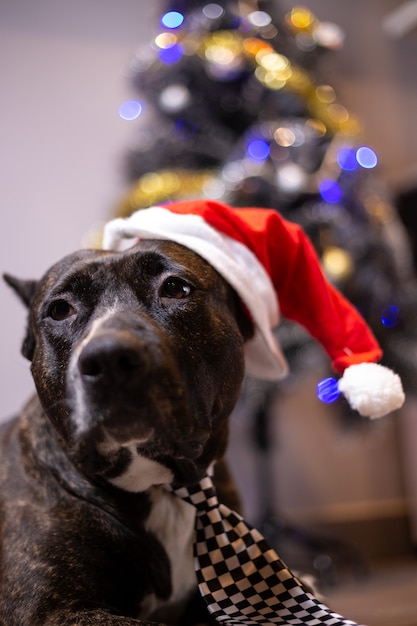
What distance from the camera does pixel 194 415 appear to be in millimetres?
1214

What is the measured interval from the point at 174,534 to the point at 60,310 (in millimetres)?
509

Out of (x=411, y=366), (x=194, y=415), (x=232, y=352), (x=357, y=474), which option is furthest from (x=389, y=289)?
(x=194, y=415)

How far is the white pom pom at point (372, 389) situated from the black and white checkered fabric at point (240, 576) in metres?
0.35

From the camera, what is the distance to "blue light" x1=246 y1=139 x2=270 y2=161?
2768 mm

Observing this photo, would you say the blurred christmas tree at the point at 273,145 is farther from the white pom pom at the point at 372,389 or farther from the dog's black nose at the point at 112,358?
the dog's black nose at the point at 112,358

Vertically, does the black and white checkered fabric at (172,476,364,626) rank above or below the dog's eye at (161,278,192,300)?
below

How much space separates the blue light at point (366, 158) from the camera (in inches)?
114

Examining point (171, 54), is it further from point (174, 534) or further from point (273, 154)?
point (174, 534)

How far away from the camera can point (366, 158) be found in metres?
2.95

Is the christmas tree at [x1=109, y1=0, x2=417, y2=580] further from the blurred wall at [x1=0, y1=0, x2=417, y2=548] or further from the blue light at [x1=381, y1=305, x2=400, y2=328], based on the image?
the blurred wall at [x1=0, y1=0, x2=417, y2=548]

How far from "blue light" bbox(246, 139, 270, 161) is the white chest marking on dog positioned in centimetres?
170

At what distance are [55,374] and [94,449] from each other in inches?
8.8

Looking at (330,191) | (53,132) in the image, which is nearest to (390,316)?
(330,191)

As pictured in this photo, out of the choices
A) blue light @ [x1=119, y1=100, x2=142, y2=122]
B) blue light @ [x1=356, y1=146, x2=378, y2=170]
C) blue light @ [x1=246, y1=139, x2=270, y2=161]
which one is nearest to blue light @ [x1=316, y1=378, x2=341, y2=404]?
blue light @ [x1=246, y1=139, x2=270, y2=161]
